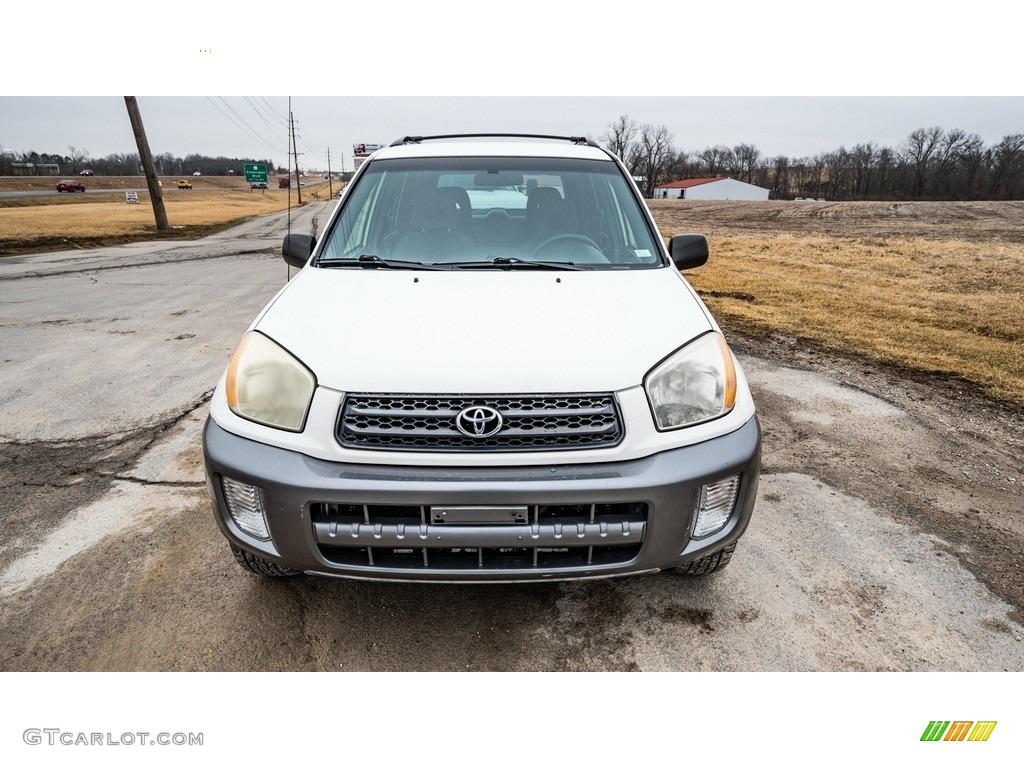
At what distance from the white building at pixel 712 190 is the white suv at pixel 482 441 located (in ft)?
306

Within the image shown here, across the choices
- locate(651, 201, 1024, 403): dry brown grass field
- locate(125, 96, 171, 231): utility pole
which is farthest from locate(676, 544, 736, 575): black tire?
locate(125, 96, 171, 231): utility pole

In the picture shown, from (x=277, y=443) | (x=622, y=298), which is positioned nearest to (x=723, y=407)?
(x=622, y=298)

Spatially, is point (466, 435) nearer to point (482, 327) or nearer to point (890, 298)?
point (482, 327)

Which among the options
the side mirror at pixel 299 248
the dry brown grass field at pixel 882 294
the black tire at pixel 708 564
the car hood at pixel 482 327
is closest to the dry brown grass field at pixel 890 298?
the dry brown grass field at pixel 882 294

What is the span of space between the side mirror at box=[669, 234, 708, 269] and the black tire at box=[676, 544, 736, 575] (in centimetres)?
147

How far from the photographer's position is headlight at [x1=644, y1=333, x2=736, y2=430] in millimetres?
1990

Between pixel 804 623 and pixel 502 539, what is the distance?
1.29 metres

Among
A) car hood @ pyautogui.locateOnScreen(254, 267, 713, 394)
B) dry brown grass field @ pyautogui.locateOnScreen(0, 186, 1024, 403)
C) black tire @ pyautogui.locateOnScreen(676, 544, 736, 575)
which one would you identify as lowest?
dry brown grass field @ pyautogui.locateOnScreen(0, 186, 1024, 403)

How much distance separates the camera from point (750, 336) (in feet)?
21.1

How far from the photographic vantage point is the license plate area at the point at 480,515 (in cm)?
180

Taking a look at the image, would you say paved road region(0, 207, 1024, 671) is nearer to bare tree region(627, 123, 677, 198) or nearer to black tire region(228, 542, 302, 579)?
black tire region(228, 542, 302, 579)

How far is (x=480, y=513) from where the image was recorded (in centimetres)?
181

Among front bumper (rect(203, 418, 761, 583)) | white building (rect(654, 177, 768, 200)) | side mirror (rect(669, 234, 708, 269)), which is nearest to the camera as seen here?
front bumper (rect(203, 418, 761, 583))

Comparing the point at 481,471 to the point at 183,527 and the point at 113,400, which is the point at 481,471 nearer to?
the point at 183,527
